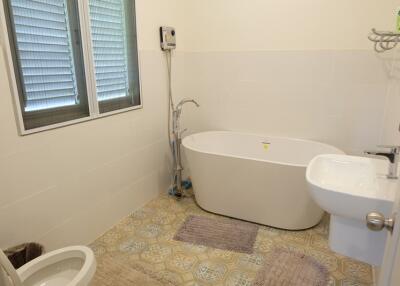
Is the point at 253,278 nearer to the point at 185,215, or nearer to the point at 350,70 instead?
the point at 185,215

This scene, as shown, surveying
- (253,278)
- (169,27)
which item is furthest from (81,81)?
(253,278)

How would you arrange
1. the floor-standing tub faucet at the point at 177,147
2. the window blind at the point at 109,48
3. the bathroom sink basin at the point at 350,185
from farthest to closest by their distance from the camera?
the floor-standing tub faucet at the point at 177,147
the window blind at the point at 109,48
the bathroom sink basin at the point at 350,185

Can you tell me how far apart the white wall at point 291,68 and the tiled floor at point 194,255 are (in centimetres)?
95

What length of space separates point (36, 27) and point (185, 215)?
1.84 m

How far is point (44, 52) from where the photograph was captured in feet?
5.48

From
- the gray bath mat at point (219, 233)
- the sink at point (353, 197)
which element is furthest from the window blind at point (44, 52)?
the sink at point (353, 197)

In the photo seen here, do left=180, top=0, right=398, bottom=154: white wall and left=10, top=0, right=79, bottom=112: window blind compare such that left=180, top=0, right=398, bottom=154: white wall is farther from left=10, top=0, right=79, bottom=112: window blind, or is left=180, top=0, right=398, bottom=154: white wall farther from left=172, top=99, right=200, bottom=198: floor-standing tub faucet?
left=10, top=0, right=79, bottom=112: window blind

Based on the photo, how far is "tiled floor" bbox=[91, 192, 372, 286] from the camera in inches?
71.7

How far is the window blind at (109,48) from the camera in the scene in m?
2.03

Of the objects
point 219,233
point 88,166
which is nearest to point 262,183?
point 219,233

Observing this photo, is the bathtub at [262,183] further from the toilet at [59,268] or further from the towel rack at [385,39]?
the toilet at [59,268]

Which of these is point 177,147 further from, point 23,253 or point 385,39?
point 385,39

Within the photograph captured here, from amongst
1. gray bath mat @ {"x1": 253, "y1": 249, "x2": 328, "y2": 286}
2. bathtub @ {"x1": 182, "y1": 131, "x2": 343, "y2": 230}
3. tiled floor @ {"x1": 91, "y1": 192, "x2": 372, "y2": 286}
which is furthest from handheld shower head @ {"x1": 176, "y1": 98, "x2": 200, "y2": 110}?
gray bath mat @ {"x1": 253, "y1": 249, "x2": 328, "y2": 286}

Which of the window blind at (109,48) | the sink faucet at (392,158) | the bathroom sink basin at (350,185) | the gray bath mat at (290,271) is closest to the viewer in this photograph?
the bathroom sink basin at (350,185)
